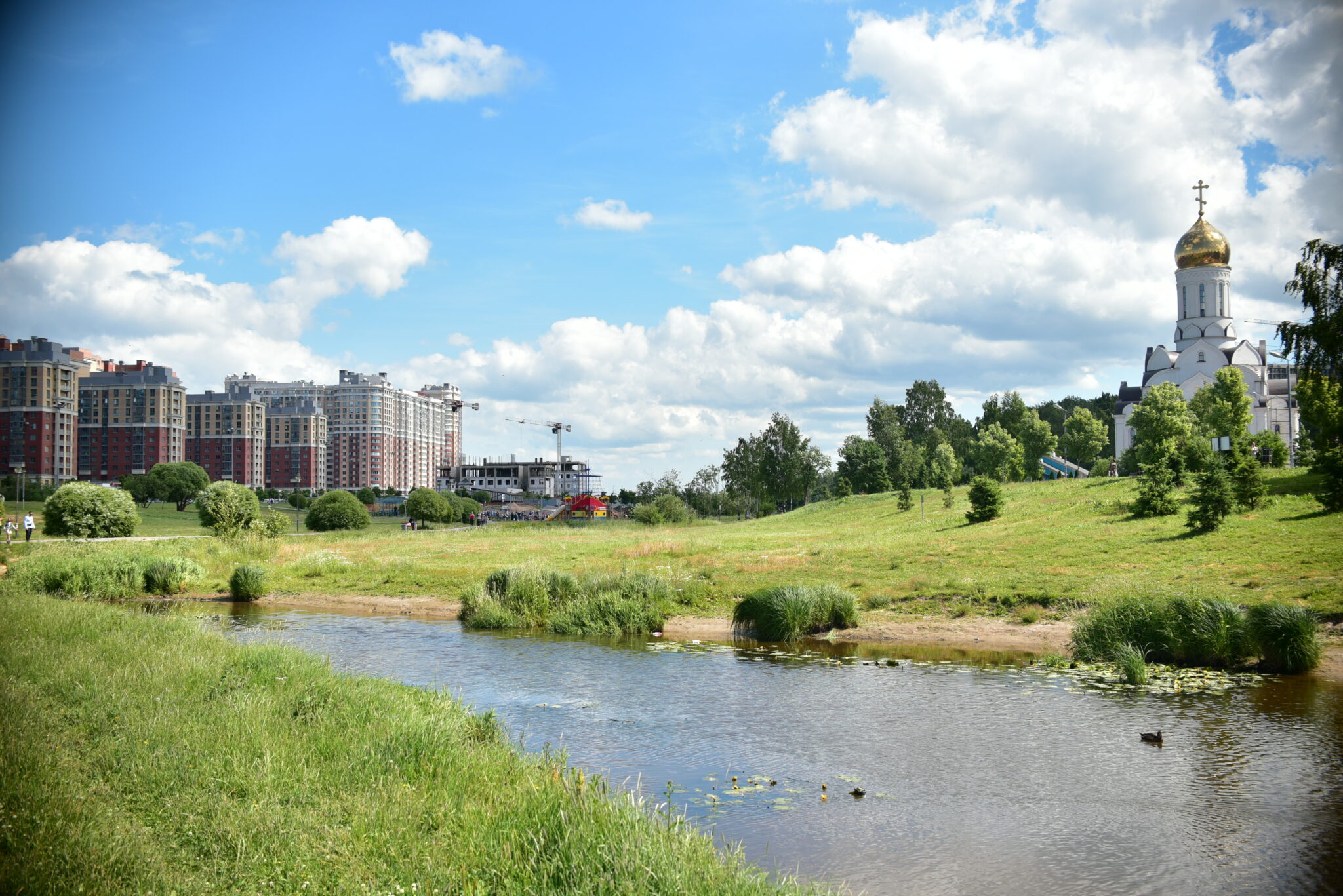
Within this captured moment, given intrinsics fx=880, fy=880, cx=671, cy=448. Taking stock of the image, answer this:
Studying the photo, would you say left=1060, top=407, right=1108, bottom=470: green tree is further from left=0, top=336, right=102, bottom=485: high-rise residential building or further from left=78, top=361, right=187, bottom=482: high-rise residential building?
left=78, top=361, right=187, bottom=482: high-rise residential building

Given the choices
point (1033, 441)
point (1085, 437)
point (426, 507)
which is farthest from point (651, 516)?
point (1085, 437)

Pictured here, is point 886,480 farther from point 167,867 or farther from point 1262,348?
point 167,867

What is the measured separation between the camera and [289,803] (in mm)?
8516

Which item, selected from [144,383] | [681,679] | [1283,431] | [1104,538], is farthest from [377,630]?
[144,383]

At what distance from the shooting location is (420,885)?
6.84 m

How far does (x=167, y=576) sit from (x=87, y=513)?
75.3ft

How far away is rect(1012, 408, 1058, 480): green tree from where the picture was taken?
295 feet

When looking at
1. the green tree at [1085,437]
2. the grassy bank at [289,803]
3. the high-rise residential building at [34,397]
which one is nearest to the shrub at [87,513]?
the high-rise residential building at [34,397]

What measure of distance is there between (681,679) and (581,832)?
36.8ft

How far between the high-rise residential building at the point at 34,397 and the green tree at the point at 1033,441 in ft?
269

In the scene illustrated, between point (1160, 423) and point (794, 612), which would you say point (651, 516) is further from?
point (794, 612)

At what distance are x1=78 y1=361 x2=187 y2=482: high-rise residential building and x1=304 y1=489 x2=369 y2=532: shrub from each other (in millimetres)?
51299

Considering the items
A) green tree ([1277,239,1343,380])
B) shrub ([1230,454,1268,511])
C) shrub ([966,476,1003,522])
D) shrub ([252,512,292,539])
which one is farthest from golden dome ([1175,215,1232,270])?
shrub ([252,512,292,539])

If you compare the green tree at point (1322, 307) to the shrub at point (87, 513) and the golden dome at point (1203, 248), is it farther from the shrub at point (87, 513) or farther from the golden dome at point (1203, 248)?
the golden dome at point (1203, 248)
